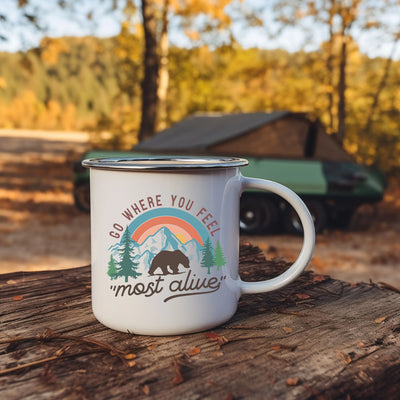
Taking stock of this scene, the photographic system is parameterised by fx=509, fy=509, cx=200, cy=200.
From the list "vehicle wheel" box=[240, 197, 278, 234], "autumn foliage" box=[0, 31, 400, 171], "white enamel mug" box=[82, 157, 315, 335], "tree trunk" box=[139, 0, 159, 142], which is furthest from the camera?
"autumn foliage" box=[0, 31, 400, 171]

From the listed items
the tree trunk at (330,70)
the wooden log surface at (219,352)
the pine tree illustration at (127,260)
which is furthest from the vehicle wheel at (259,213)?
the tree trunk at (330,70)

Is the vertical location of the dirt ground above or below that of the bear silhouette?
below

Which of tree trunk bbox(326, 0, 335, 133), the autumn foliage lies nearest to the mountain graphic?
the autumn foliage

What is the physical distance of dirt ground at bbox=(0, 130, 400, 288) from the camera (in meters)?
5.60

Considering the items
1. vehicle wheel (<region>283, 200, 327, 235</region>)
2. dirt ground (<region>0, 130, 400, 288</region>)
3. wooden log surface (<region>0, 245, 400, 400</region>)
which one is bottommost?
dirt ground (<region>0, 130, 400, 288</region>)

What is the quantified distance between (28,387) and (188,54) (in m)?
16.0

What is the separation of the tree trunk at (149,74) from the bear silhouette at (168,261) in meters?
10.8

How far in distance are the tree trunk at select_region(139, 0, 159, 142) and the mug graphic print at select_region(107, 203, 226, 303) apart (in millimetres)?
10741

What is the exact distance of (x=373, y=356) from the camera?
112cm

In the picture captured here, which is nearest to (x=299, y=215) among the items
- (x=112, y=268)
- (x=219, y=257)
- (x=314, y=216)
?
(x=219, y=257)

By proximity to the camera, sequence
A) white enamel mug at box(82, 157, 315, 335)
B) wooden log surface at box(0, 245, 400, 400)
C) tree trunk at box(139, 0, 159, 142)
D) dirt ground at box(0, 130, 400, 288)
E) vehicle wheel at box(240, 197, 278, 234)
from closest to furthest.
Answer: wooden log surface at box(0, 245, 400, 400)
white enamel mug at box(82, 157, 315, 335)
dirt ground at box(0, 130, 400, 288)
vehicle wheel at box(240, 197, 278, 234)
tree trunk at box(139, 0, 159, 142)

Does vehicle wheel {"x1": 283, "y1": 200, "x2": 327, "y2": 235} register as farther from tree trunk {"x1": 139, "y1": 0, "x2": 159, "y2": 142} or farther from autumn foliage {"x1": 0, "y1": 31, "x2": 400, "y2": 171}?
tree trunk {"x1": 139, "y1": 0, "x2": 159, "y2": 142}

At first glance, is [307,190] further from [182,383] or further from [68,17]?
[68,17]

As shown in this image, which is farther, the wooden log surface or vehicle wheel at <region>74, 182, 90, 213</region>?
vehicle wheel at <region>74, 182, 90, 213</region>
